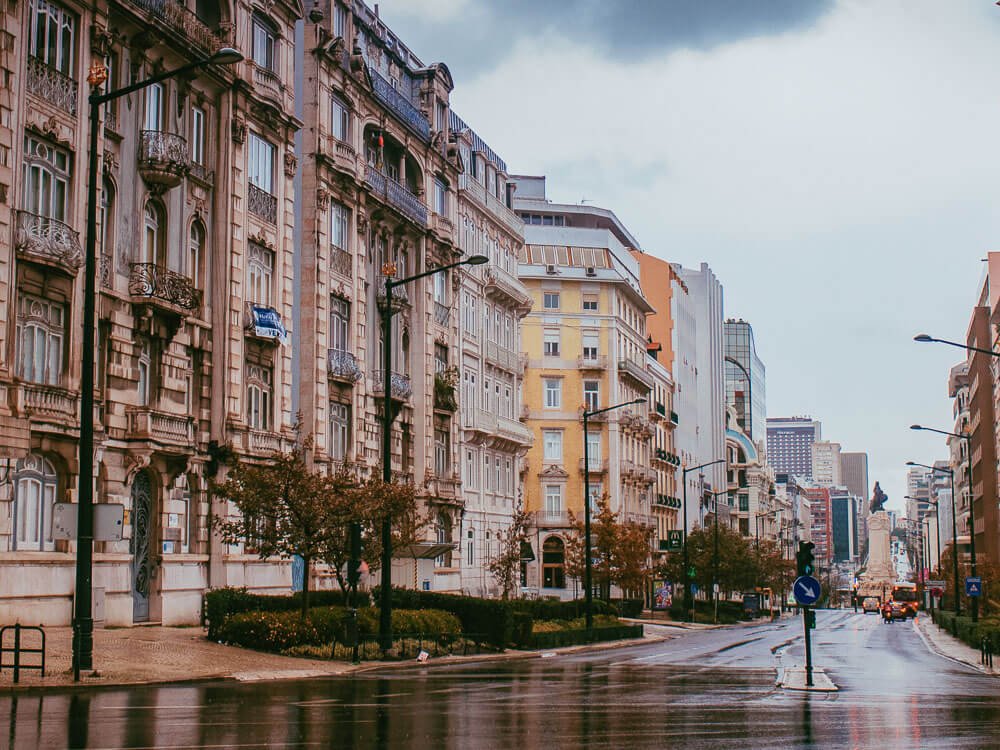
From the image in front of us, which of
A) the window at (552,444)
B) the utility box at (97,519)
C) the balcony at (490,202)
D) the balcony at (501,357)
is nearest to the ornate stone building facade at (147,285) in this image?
the utility box at (97,519)

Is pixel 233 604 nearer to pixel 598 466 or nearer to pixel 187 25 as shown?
pixel 187 25

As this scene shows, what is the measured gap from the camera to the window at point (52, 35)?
32.8 meters

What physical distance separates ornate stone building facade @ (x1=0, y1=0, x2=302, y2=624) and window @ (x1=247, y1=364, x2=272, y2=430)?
93mm

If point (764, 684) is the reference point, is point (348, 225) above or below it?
above

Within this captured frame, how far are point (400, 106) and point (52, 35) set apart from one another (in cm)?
2467

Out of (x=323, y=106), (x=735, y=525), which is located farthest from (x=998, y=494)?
(x=323, y=106)

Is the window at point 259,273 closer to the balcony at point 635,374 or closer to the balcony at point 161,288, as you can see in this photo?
the balcony at point 161,288

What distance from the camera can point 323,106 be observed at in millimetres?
49500

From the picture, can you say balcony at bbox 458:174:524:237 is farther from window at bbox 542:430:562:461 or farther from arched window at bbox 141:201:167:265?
arched window at bbox 141:201:167:265

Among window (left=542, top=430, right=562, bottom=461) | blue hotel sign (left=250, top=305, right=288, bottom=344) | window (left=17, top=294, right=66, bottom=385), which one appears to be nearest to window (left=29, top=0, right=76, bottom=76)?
window (left=17, top=294, right=66, bottom=385)

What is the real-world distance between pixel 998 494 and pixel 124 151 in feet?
285

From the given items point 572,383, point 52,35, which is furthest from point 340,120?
point 572,383

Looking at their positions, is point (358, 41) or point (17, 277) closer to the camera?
point (17, 277)

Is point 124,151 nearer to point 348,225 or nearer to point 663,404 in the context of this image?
point 348,225
